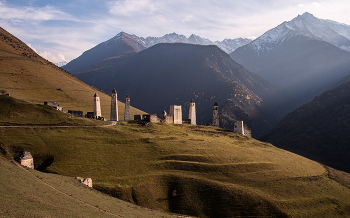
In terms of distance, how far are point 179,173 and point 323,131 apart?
111 meters

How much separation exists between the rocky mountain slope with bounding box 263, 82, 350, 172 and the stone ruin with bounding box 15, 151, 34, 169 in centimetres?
9900

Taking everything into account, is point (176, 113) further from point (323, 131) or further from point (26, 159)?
point (323, 131)

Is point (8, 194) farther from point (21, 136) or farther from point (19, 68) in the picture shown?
point (19, 68)

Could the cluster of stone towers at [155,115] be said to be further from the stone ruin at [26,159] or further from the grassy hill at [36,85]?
the stone ruin at [26,159]

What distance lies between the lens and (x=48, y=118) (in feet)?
129

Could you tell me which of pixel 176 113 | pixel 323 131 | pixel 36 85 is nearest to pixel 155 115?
pixel 176 113

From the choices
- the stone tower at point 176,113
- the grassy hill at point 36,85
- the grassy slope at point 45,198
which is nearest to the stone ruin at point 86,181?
the grassy slope at point 45,198

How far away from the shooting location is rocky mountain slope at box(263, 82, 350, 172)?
331ft

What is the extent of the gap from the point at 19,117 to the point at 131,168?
19.9m

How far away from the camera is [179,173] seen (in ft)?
110

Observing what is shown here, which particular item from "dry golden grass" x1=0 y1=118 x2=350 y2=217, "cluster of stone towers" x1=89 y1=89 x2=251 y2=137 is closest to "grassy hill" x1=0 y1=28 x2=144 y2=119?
"cluster of stone towers" x1=89 y1=89 x2=251 y2=137

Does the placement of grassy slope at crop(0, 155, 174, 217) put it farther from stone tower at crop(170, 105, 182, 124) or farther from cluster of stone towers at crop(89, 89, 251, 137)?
stone tower at crop(170, 105, 182, 124)

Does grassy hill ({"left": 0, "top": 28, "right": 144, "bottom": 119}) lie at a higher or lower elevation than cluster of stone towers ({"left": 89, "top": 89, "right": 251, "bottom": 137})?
higher

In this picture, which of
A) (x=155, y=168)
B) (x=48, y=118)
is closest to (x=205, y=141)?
(x=155, y=168)
